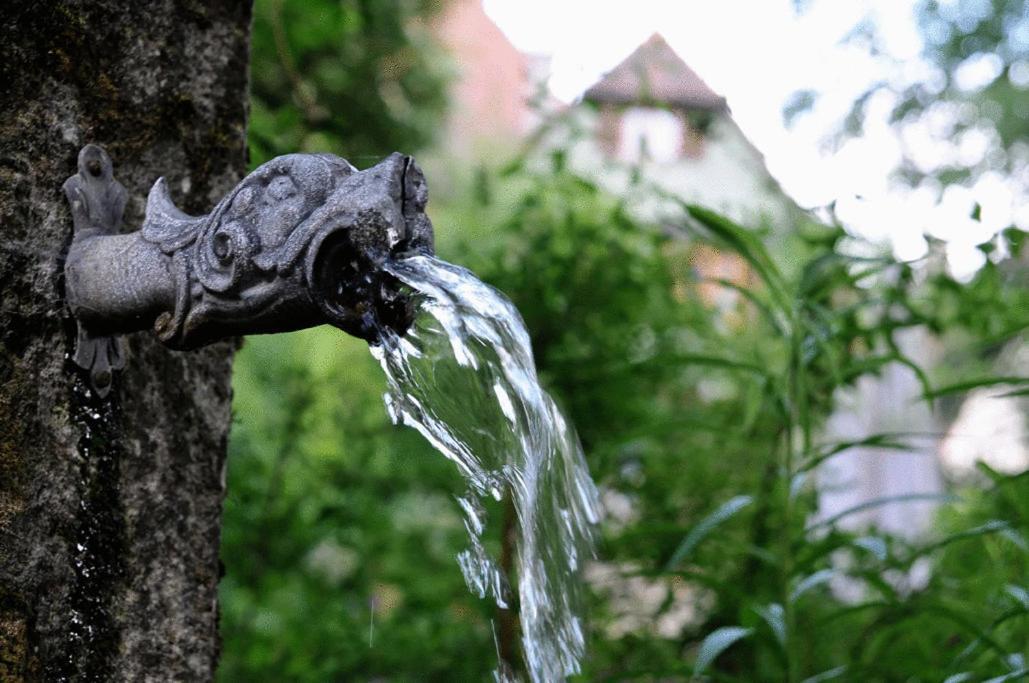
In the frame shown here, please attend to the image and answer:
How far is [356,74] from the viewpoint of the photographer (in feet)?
21.0

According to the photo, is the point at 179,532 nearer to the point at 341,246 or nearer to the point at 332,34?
the point at 341,246

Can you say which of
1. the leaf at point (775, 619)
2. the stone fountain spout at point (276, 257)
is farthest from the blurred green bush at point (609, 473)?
the stone fountain spout at point (276, 257)

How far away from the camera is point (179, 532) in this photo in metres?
1.39

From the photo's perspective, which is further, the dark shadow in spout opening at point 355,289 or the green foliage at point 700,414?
the green foliage at point 700,414

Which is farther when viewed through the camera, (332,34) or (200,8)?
(332,34)

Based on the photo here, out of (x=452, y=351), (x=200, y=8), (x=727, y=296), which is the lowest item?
(x=452, y=351)

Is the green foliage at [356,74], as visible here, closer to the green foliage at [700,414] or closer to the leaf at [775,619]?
the green foliage at [700,414]

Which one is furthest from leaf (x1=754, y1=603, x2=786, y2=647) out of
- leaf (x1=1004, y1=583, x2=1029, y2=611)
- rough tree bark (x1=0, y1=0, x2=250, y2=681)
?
rough tree bark (x1=0, y1=0, x2=250, y2=681)

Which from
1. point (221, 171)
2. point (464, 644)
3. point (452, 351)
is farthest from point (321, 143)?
point (452, 351)

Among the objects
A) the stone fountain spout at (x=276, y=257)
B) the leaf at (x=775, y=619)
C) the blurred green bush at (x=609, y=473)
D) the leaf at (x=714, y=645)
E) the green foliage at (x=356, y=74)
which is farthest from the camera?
the green foliage at (x=356, y=74)

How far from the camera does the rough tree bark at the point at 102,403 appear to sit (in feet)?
3.98

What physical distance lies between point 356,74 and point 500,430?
5306 millimetres

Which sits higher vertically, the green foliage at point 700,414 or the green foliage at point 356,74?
the green foliage at point 356,74

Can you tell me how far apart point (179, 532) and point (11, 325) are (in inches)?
13.1
